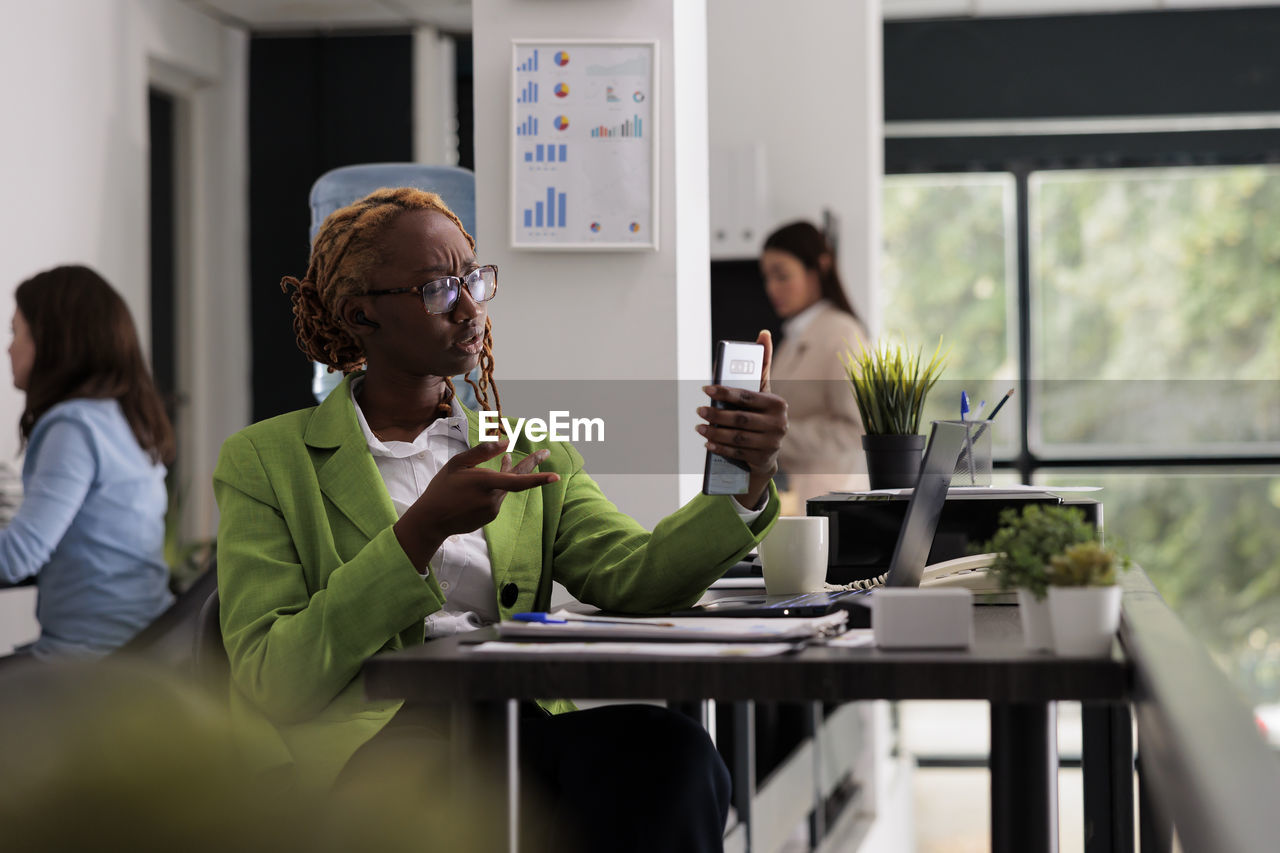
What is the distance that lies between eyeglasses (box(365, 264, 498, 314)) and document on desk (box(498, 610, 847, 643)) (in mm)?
478

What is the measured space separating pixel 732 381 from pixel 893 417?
2.19 feet

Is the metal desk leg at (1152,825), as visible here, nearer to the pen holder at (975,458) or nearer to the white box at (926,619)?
the white box at (926,619)

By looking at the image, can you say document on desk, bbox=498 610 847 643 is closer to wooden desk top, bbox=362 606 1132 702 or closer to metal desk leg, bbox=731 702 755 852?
wooden desk top, bbox=362 606 1132 702

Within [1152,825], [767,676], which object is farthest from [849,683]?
[1152,825]

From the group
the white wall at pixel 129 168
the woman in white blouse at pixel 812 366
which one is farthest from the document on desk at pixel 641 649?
the white wall at pixel 129 168

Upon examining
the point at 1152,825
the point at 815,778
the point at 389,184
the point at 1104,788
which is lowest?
the point at 815,778

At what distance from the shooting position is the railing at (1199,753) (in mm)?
566

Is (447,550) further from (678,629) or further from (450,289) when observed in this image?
(678,629)

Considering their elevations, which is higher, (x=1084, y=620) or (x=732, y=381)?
(x=732, y=381)

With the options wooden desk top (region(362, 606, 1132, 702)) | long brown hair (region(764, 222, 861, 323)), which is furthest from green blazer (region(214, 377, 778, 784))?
long brown hair (region(764, 222, 861, 323))

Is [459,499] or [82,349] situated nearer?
[459,499]

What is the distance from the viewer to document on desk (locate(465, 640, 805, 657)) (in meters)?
1.03

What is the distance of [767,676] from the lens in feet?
3.23

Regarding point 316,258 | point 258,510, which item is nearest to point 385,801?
point 258,510
